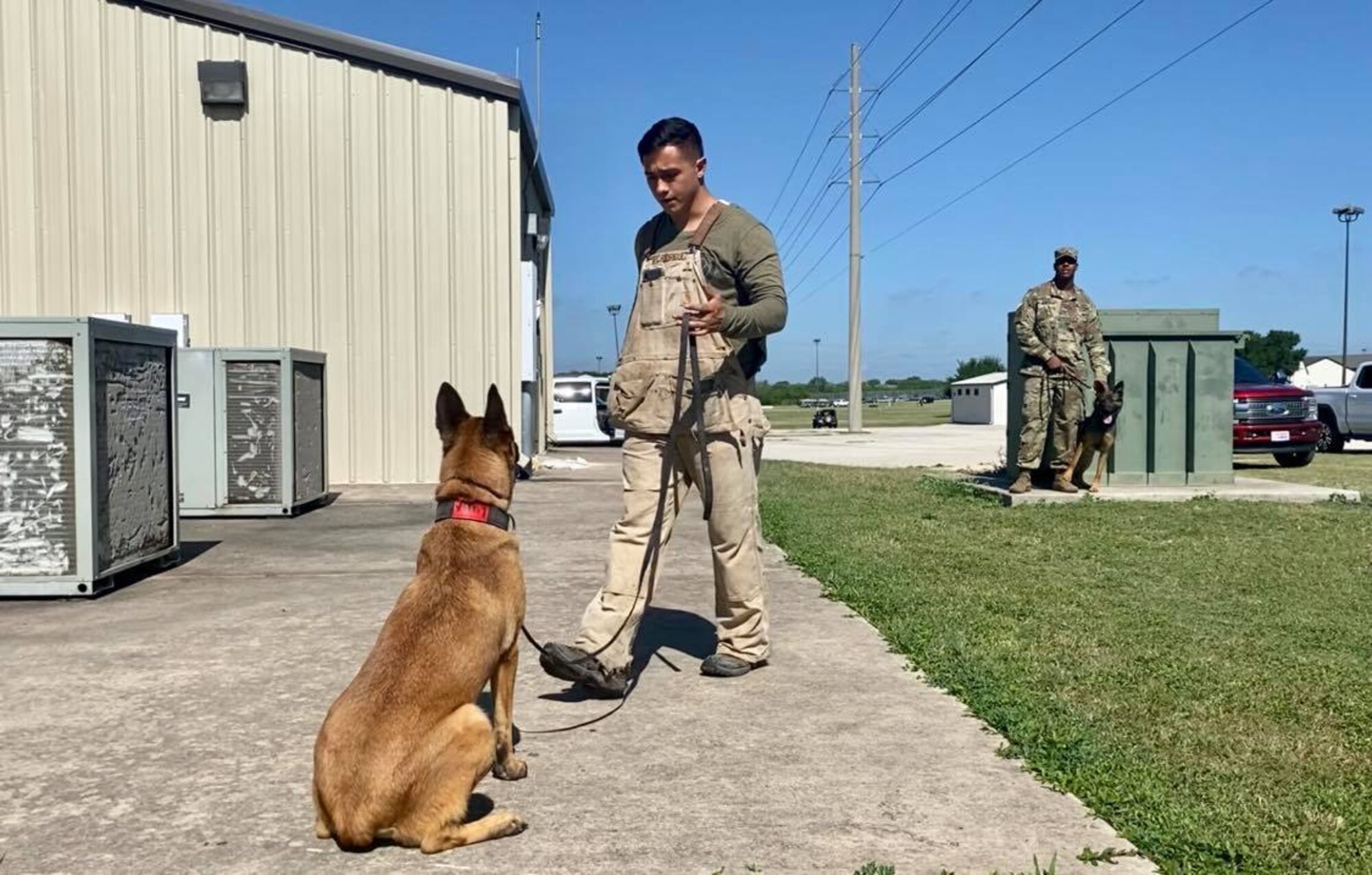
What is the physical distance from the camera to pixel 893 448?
79.1 feet

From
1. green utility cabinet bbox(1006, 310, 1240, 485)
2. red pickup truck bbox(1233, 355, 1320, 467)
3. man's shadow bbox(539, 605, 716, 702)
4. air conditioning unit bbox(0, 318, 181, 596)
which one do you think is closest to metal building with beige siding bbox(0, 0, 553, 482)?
green utility cabinet bbox(1006, 310, 1240, 485)

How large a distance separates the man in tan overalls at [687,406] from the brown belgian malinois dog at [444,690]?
86 cm

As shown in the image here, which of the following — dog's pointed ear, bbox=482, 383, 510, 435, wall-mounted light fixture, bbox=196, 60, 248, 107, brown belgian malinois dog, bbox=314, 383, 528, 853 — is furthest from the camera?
wall-mounted light fixture, bbox=196, 60, 248, 107

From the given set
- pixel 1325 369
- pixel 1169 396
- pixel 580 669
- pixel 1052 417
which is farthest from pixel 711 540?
pixel 1325 369

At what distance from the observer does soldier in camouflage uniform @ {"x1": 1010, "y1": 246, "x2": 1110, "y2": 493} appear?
386 inches

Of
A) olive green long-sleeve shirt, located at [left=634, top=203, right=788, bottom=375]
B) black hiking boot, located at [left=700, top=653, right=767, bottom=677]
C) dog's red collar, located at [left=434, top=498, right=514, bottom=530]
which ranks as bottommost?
black hiking boot, located at [left=700, top=653, right=767, bottom=677]

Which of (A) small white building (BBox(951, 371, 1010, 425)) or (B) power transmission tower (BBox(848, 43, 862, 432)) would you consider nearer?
(B) power transmission tower (BBox(848, 43, 862, 432))

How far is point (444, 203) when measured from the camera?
12656mm

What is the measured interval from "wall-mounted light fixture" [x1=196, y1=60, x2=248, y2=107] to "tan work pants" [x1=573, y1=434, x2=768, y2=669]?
32.5 feet

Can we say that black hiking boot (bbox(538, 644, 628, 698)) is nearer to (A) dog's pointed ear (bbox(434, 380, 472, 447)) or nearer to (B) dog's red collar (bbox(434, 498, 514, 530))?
(B) dog's red collar (bbox(434, 498, 514, 530))

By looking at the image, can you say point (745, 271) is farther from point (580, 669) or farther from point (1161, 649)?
point (1161, 649)

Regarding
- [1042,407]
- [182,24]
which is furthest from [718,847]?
[182,24]

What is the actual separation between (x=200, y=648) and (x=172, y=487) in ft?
8.06

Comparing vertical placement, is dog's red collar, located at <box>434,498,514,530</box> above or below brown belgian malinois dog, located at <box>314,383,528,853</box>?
above
